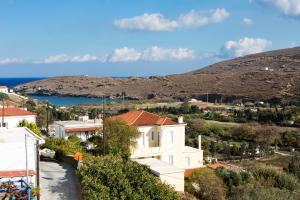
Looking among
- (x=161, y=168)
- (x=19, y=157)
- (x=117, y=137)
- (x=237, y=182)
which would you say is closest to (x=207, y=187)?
(x=161, y=168)

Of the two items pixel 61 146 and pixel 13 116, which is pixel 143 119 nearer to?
pixel 61 146

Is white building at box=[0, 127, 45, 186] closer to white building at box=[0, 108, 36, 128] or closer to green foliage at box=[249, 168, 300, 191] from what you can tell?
green foliage at box=[249, 168, 300, 191]

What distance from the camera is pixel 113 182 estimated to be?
17.1m

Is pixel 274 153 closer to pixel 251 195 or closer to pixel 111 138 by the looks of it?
pixel 111 138

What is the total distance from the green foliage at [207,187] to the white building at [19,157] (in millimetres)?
8676

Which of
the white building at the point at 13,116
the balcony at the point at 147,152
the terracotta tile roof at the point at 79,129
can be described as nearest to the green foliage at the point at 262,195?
the balcony at the point at 147,152

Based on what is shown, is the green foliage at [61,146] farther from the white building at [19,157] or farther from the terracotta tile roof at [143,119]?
the white building at [19,157]

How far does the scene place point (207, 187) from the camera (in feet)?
73.8

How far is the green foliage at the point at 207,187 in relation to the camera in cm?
2228

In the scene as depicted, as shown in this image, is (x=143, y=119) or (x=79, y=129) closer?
(x=143, y=119)

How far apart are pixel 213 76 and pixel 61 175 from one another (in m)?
138

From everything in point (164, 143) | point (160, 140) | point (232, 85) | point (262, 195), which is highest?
point (232, 85)

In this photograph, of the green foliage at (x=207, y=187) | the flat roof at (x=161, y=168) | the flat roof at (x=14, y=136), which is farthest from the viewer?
the green foliage at (x=207, y=187)

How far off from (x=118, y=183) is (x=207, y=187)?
7.04 metres
